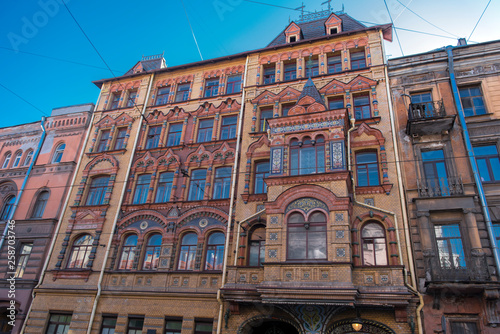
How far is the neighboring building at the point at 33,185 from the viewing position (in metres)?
21.4

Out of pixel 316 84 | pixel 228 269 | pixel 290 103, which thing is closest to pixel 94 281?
pixel 228 269

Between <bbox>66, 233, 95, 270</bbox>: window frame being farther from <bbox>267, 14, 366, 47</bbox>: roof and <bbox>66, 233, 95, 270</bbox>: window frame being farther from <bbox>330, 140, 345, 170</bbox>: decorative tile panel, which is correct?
<bbox>267, 14, 366, 47</bbox>: roof

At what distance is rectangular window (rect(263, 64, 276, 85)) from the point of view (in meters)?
23.7

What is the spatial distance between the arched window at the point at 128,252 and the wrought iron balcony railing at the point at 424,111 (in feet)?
53.3

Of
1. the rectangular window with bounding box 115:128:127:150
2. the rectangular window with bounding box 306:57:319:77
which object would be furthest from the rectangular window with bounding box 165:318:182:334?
the rectangular window with bounding box 306:57:319:77

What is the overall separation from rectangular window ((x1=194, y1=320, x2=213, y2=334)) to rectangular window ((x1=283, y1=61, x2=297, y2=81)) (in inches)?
593

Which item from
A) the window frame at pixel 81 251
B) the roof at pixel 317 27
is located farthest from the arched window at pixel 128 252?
the roof at pixel 317 27

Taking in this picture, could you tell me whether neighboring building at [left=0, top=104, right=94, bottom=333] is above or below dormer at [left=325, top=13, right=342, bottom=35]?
below

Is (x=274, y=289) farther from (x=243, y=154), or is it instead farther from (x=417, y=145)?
(x=417, y=145)

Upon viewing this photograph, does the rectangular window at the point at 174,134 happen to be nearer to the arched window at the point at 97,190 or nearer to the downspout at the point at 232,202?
the downspout at the point at 232,202

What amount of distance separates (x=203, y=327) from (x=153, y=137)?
1261 cm

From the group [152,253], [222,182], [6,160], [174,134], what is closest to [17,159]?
[6,160]

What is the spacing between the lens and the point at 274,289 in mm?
15156

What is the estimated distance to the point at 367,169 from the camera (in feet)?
60.4
